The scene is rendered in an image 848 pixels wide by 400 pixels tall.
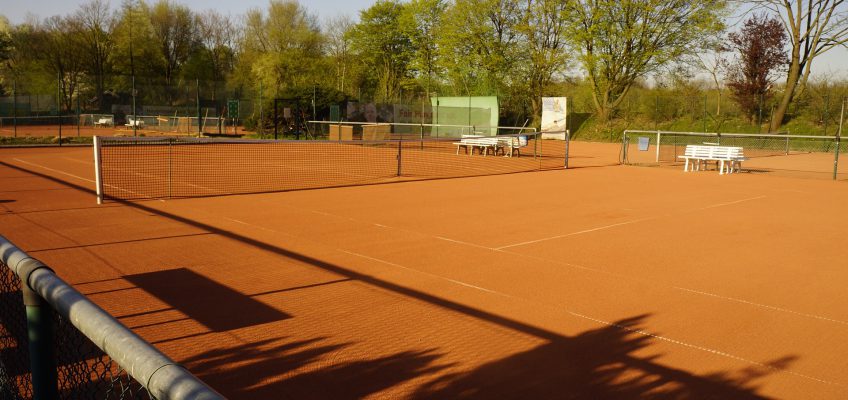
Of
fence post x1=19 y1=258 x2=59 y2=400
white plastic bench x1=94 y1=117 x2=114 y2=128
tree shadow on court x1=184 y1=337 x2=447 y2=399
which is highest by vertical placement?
white plastic bench x1=94 y1=117 x2=114 y2=128

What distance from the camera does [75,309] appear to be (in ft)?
6.05

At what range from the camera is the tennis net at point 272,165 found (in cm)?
1414

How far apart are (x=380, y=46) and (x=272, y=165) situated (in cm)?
4548

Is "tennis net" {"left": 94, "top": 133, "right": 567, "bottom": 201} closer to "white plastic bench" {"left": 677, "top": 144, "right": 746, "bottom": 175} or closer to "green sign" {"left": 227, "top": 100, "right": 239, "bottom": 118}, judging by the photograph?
"white plastic bench" {"left": 677, "top": 144, "right": 746, "bottom": 175}

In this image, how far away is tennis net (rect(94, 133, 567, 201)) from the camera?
1414 cm

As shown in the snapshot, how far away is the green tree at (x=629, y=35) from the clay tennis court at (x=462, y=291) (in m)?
32.1

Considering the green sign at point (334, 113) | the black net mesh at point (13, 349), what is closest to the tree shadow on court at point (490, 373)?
the black net mesh at point (13, 349)

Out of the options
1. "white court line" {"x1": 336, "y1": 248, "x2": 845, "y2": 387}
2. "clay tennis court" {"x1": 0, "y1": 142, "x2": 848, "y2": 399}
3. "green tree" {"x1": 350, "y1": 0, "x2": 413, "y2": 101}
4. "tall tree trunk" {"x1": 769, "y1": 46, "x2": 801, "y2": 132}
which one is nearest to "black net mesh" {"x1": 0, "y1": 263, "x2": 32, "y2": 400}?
"clay tennis court" {"x1": 0, "y1": 142, "x2": 848, "y2": 399}

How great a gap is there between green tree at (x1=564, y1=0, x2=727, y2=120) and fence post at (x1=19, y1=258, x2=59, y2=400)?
44.0 metres

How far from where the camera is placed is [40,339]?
2.08 meters

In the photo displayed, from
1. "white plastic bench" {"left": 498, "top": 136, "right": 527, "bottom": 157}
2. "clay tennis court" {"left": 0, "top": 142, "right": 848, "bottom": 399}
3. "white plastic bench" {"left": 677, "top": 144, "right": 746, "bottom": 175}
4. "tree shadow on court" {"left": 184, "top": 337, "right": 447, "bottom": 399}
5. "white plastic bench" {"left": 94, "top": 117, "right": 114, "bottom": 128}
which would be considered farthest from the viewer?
"white plastic bench" {"left": 94, "top": 117, "right": 114, "bottom": 128}

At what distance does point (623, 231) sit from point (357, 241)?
4267 millimetres

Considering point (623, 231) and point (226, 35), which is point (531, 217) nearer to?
point (623, 231)

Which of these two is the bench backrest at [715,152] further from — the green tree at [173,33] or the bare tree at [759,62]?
the green tree at [173,33]
